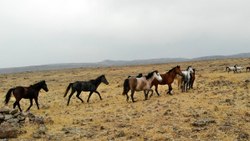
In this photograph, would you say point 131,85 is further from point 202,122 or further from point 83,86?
point 202,122

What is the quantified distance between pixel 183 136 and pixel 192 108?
4.53 m

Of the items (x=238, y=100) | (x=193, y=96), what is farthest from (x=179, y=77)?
(x=238, y=100)

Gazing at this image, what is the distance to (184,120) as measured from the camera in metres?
14.4

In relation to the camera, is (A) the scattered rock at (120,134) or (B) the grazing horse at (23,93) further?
(B) the grazing horse at (23,93)

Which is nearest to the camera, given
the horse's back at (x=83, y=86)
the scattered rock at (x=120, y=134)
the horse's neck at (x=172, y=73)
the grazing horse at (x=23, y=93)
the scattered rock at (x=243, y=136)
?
the scattered rock at (x=243, y=136)

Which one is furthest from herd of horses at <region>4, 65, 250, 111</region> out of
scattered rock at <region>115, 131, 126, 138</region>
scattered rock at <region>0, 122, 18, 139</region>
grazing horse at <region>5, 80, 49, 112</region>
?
scattered rock at <region>115, 131, 126, 138</region>

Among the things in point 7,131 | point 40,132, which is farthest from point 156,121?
point 7,131

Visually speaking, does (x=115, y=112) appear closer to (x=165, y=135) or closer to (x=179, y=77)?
(x=165, y=135)

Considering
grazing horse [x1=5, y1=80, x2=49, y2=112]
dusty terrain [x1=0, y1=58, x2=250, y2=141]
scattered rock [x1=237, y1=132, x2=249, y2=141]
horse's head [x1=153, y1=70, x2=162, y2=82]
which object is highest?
horse's head [x1=153, y1=70, x2=162, y2=82]

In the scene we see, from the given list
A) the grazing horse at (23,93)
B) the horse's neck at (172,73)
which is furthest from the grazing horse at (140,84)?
the grazing horse at (23,93)

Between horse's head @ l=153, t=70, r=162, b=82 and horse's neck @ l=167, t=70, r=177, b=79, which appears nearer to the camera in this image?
horse's head @ l=153, t=70, r=162, b=82

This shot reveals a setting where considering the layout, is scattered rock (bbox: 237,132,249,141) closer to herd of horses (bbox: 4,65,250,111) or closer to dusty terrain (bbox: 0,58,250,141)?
dusty terrain (bbox: 0,58,250,141)

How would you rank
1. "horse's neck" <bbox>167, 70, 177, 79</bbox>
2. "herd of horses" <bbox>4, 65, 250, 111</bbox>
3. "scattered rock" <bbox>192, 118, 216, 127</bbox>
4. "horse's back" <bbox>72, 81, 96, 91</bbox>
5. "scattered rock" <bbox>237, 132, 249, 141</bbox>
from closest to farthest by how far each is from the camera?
"scattered rock" <bbox>237, 132, 249, 141</bbox> → "scattered rock" <bbox>192, 118, 216, 127</bbox> → "herd of horses" <bbox>4, 65, 250, 111</bbox> → "horse's back" <bbox>72, 81, 96, 91</bbox> → "horse's neck" <bbox>167, 70, 177, 79</bbox>

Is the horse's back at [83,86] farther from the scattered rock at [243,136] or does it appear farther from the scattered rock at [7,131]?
the scattered rock at [243,136]
